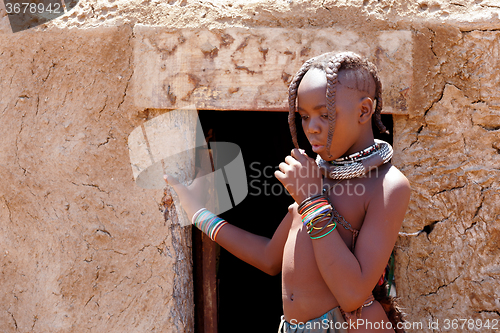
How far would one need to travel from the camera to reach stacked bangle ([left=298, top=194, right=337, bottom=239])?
1.47m

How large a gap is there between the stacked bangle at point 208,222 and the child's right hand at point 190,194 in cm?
4

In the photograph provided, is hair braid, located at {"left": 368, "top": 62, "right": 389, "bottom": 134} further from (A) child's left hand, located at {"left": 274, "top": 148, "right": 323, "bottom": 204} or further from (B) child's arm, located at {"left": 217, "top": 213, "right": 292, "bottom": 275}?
(B) child's arm, located at {"left": 217, "top": 213, "right": 292, "bottom": 275}

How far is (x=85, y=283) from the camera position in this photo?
223cm

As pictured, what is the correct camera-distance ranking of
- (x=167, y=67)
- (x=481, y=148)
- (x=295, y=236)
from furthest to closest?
(x=167, y=67), (x=481, y=148), (x=295, y=236)

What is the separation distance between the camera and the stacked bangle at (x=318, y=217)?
147 cm

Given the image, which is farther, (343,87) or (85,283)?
(85,283)

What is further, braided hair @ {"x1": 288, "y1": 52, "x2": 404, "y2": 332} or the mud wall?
the mud wall

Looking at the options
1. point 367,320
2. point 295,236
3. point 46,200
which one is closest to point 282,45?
point 295,236

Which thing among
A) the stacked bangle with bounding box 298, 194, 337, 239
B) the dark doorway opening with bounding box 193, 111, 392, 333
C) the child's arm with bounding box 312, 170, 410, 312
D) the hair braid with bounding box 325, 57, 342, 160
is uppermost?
the hair braid with bounding box 325, 57, 342, 160

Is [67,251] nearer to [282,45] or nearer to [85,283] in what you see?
[85,283]

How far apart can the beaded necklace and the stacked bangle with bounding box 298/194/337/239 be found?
0.52ft

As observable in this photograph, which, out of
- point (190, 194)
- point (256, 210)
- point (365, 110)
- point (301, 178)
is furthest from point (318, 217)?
point (256, 210)

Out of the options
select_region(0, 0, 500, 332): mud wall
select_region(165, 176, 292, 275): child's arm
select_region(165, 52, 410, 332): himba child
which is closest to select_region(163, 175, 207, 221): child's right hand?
select_region(165, 176, 292, 275): child's arm

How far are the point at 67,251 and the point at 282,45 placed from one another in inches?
59.2
